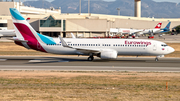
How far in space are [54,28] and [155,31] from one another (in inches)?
2407

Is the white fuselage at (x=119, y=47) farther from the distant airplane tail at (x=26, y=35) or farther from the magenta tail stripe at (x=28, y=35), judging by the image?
the magenta tail stripe at (x=28, y=35)

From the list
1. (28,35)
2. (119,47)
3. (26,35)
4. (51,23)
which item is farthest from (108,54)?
(51,23)

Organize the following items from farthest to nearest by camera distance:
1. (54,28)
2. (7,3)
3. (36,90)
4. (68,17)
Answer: (7,3), (68,17), (54,28), (36,90)

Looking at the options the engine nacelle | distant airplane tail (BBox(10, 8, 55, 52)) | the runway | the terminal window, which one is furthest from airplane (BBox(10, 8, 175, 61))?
the terminal window

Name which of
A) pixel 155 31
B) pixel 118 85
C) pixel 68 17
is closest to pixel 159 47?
pixel 118 85

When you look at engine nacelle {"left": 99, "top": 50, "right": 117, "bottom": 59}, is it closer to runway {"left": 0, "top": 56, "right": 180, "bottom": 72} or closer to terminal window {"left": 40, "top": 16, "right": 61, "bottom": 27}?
runway {"left": 0, "top": 56, "right": 180, "bottom": 72}

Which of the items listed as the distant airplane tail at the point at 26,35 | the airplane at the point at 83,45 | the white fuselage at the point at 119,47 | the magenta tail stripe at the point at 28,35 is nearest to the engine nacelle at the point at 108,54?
the airplane at the point at 83,45

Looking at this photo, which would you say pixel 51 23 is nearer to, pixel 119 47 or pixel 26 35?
pixel 26 35

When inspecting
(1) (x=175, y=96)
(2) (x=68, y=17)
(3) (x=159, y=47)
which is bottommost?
(1) (x=175, y=96)

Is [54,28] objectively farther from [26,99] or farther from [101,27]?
[26,99]

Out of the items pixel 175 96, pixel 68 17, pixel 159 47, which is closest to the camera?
pixel 175 96

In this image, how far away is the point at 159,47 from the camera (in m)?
40.5

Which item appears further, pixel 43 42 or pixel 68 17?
pixel 68 17

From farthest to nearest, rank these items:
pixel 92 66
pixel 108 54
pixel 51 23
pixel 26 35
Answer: pixel 51 23, pixel 26 35, pixel 108 54, pixel 92 66
